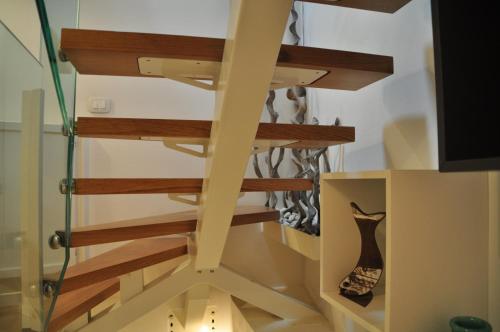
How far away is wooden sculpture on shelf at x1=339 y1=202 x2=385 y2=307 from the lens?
94cm

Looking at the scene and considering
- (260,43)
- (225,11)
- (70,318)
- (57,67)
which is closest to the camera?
(260,43)

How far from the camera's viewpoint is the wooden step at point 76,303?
126 centimetres

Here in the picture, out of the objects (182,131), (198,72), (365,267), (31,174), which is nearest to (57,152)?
(31,174)

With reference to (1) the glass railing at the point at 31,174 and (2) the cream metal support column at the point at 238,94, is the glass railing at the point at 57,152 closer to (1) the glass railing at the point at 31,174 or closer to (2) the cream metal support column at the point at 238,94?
(1) the glass railing at the point at 31,174

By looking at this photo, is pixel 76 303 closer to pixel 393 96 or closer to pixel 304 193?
pixel 304 193

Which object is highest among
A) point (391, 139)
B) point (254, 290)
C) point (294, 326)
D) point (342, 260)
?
point (391, 139)

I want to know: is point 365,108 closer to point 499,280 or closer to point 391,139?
point 391,139

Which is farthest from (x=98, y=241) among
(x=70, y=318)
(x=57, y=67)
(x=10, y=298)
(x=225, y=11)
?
(x=225, y=11)

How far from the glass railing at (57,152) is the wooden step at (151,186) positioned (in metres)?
0.06

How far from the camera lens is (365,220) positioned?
3.09 feet

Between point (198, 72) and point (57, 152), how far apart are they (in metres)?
0.55

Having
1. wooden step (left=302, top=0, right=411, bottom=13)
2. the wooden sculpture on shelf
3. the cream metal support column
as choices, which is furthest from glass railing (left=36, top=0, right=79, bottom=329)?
the wooden sculpture on shelf

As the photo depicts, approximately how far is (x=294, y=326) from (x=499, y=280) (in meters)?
1.15

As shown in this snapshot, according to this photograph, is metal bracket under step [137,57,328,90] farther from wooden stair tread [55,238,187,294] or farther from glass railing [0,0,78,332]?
wooden stair tread [55,238,187,294]
